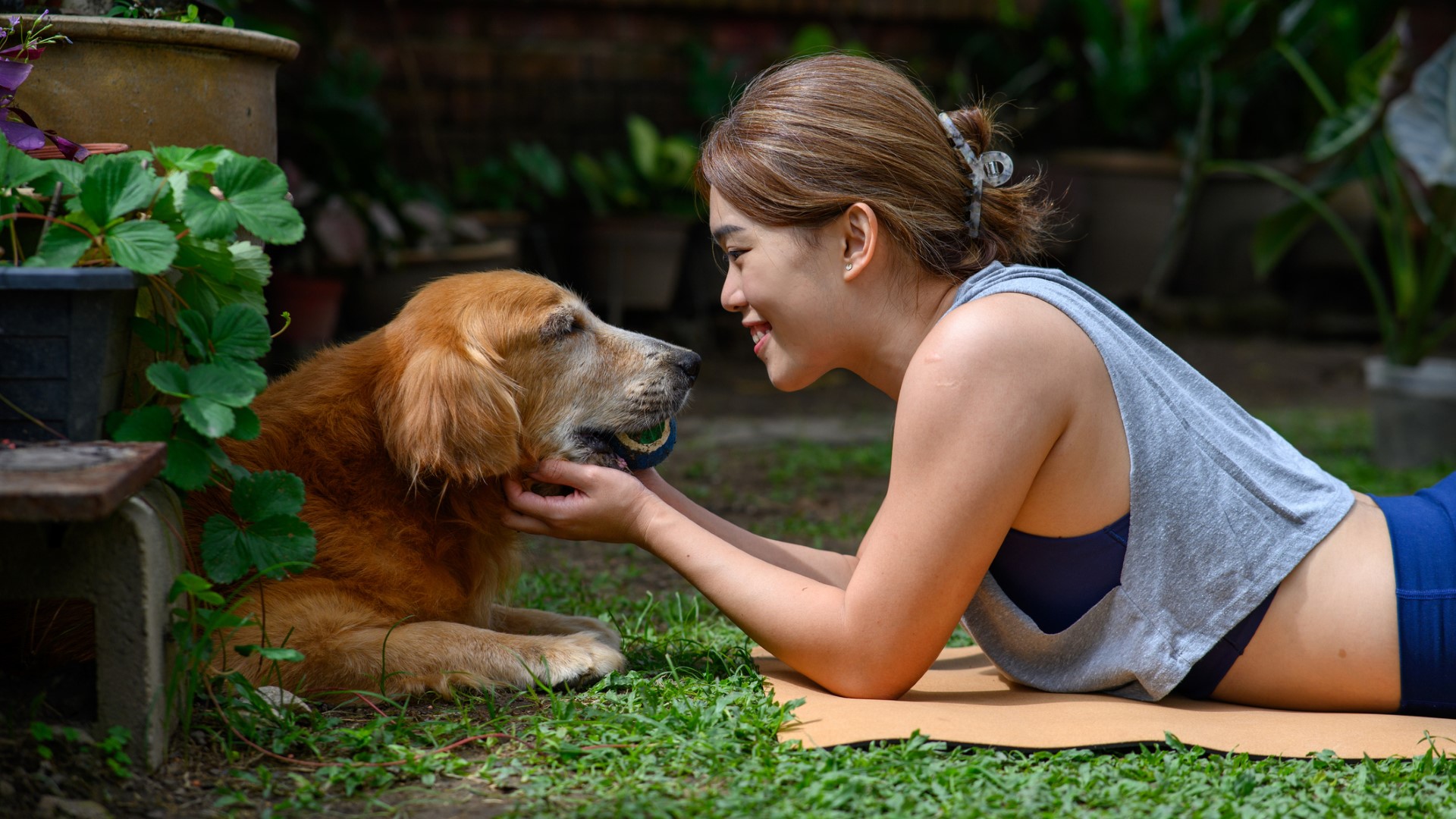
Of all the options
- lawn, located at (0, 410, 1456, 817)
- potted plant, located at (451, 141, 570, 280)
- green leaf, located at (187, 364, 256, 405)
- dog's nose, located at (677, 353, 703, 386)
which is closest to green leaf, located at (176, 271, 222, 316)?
green leaf, located at (187, 364, 256, 405)

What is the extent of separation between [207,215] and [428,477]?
2.64 ft

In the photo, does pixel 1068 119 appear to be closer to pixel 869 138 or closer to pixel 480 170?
pixel 480 170

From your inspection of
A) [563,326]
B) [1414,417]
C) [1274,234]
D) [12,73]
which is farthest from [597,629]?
[1274,234]

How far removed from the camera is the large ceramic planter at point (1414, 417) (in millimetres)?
5871

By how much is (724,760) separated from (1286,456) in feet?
4.62

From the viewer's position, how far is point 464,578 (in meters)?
2.80

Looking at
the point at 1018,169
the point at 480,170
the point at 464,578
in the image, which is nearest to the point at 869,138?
the point at 464,578

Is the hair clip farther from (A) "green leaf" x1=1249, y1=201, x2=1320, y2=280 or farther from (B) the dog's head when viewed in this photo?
(A) "green leaf" x1=1249, y1=201, x2=1320, y2=280

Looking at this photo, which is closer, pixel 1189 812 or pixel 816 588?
pixel 1189 812

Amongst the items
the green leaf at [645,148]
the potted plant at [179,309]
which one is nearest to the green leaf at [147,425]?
the potted plant at [179,309]

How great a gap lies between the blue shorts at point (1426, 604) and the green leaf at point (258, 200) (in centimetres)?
225

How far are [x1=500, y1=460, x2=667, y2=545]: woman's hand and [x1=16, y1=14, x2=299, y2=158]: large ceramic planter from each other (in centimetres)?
108

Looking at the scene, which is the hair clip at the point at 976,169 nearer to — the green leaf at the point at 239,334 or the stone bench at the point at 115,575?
the green leaf at the point at 239,334

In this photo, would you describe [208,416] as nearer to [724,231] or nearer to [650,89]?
[724,231]
